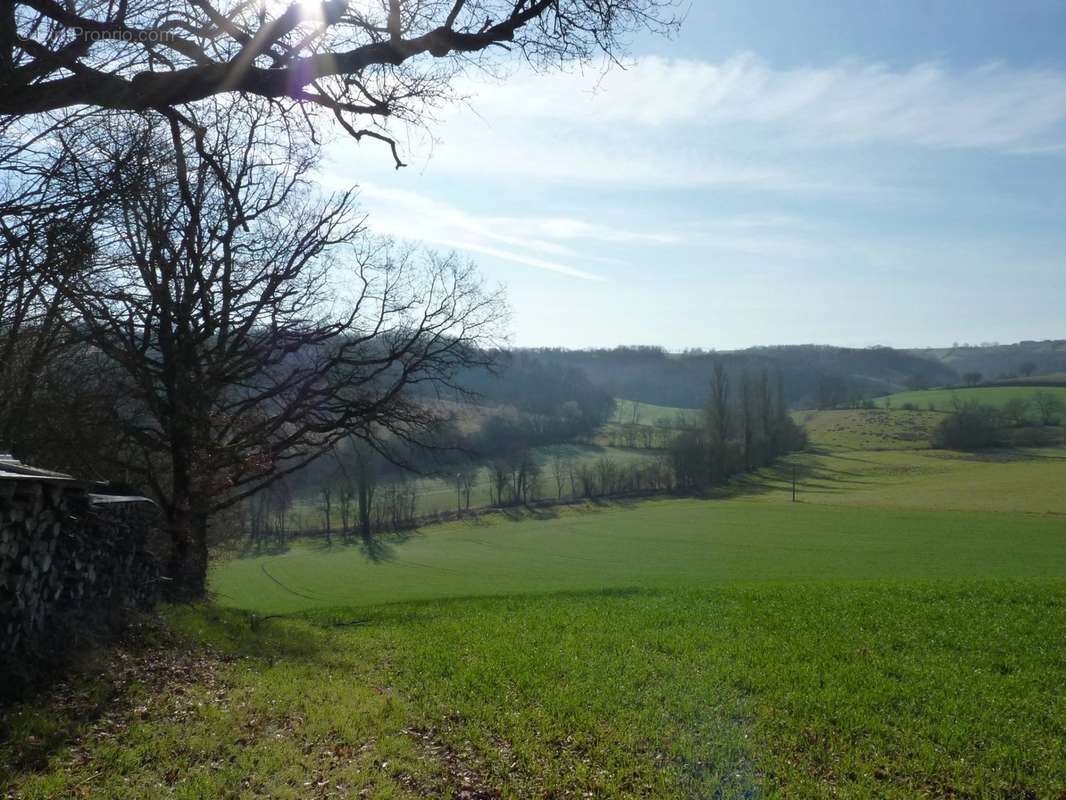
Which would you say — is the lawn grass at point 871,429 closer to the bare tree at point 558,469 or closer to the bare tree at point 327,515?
the bare tree at point 558,469

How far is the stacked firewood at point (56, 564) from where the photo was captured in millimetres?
6379

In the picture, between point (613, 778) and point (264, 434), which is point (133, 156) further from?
point (264, 434)

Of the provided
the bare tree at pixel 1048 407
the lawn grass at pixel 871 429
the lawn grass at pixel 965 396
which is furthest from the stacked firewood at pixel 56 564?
the lawn grass at pixel 965 396

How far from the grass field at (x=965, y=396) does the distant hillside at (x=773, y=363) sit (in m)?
6.78

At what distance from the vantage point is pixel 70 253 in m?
6.78

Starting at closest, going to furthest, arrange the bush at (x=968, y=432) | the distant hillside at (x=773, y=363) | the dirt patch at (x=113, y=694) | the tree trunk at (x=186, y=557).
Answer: the dirt patch at (x=113, y=694) < the tree trunk at (x=186, y=557) < the bush at (x=968, y=432) < the distant hillside at (x=773, y=363)

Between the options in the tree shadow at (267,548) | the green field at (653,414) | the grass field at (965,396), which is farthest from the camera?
the green field at (653,414)

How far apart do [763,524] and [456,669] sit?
44.4m

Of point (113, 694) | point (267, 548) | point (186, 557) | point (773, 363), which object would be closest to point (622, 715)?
point (113, 694)

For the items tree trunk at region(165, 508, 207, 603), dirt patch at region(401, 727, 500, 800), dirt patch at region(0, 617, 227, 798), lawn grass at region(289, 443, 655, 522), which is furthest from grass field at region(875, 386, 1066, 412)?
dirt patch at region(401, 727, 500, 800)

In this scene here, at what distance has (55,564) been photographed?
738cm

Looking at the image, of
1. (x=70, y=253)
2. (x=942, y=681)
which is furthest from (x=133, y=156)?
(x=942, y=681)

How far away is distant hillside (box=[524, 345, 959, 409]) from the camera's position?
13088 centimetres

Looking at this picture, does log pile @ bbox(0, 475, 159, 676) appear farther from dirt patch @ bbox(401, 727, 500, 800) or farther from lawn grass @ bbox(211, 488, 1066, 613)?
lawn grass @ bbox(211, 488, 1066, 613)
